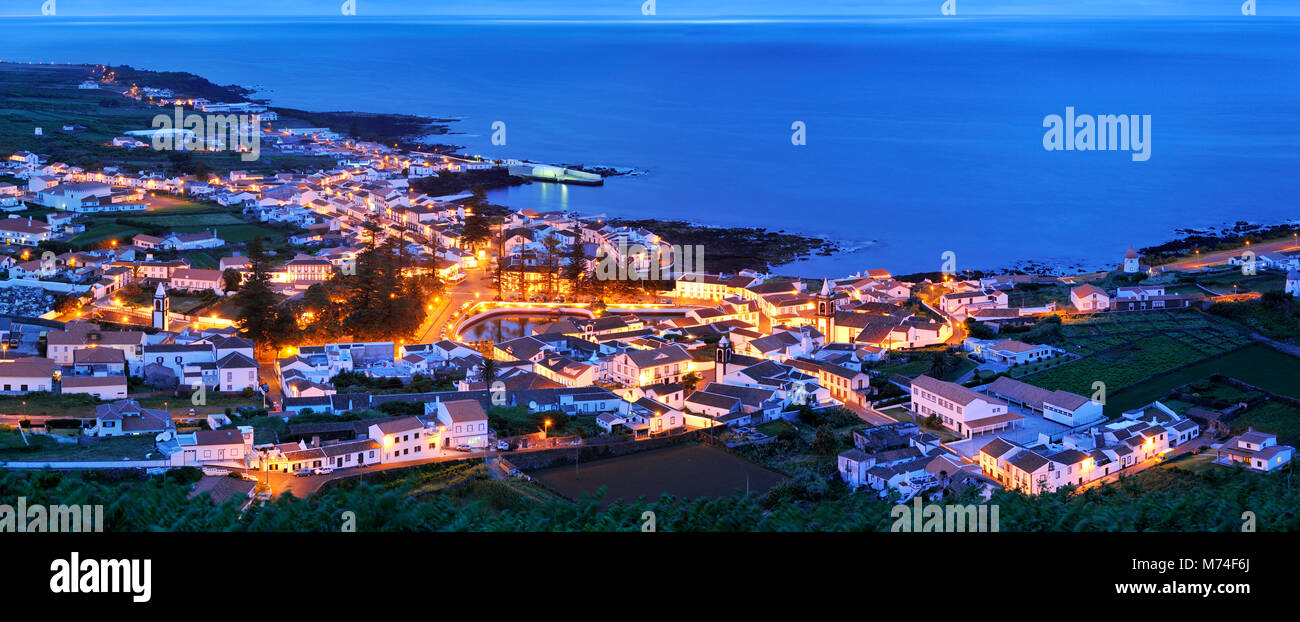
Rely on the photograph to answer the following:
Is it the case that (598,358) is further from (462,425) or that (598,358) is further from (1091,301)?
(1091,301)

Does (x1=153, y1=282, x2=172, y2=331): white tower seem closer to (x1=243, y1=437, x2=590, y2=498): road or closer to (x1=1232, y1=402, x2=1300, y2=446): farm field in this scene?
(x1=243, y1=437, x2=590, y2=498): road

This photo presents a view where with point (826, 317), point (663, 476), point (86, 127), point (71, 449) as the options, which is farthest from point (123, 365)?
point (86, 127)

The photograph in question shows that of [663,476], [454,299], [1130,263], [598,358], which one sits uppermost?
[1130,263]

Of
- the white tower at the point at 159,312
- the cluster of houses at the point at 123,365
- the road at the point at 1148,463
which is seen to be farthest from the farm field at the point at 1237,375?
the white tower at the point at 159,312

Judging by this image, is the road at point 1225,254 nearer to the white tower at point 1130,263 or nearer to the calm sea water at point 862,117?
the white tower at point 1130,263

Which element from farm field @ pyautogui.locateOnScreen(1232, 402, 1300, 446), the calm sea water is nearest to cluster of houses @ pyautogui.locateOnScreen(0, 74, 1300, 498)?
farm field @ pyautogui.locateOnScreen(1232, 402, 1300, 446)
